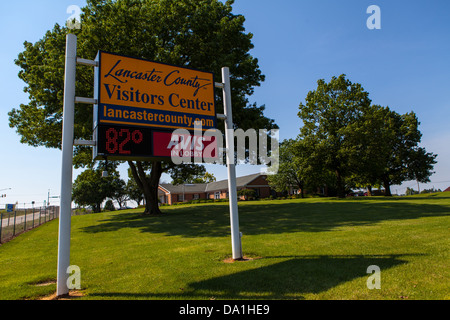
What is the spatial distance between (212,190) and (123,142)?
237 feet

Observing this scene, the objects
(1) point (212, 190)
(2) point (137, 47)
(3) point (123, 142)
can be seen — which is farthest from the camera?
(1) point (212, 190)

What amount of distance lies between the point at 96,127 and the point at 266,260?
6.04 m

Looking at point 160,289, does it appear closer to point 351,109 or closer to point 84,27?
point 84,27

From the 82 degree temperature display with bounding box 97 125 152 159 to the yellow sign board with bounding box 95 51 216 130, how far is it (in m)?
0.22

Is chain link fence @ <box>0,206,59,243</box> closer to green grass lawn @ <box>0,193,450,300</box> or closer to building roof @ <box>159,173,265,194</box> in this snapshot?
green grass lawn @ <box>0,193,450,300</box>

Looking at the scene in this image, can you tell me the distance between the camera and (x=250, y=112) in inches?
970

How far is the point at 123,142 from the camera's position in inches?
275

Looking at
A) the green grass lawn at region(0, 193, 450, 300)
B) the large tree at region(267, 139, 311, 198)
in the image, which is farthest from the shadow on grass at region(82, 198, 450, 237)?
the large tree at region(267, 139, 311, 198)

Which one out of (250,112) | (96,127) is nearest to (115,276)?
(96,127)

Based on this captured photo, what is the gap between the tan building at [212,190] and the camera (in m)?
71.5

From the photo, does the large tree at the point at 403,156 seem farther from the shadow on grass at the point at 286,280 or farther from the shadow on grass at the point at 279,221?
the shadow on grass at the point at 286,280

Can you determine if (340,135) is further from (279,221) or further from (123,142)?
(123,142)

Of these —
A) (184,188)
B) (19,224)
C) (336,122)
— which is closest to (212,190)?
(184,188)
